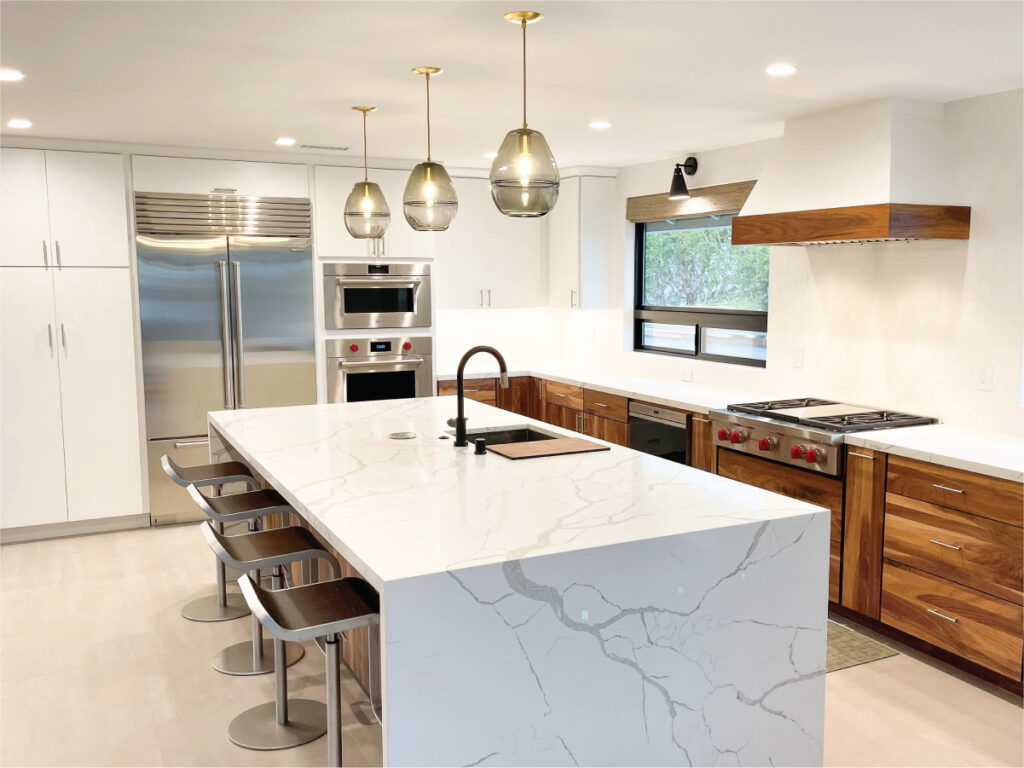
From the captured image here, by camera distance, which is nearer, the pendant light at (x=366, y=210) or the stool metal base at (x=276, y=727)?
the stool metal base at (x=276, y=727)

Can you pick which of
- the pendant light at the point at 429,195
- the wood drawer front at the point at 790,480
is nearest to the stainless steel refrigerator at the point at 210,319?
the pendant light at the point at 429,195

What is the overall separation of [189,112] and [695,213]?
3019 millimetres

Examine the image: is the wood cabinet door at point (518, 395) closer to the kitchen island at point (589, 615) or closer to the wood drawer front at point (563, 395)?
the wood drawer front at point (563, 395)

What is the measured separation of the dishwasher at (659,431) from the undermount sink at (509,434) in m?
1.21

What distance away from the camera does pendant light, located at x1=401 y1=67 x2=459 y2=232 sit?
3291 mm

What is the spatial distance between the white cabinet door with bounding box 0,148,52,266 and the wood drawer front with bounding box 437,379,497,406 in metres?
2.61

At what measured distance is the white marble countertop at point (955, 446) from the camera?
10.5 feet

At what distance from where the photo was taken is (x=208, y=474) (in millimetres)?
3691

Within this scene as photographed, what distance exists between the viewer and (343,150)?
546cm

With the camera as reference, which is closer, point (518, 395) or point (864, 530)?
point (864, 530)

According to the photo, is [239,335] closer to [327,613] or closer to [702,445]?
[702,445]

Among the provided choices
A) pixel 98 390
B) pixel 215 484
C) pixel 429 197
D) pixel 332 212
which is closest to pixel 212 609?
pixel 215 484

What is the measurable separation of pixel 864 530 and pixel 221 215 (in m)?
4.09

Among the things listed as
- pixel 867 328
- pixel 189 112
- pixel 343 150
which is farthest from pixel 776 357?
pixel 189 112
